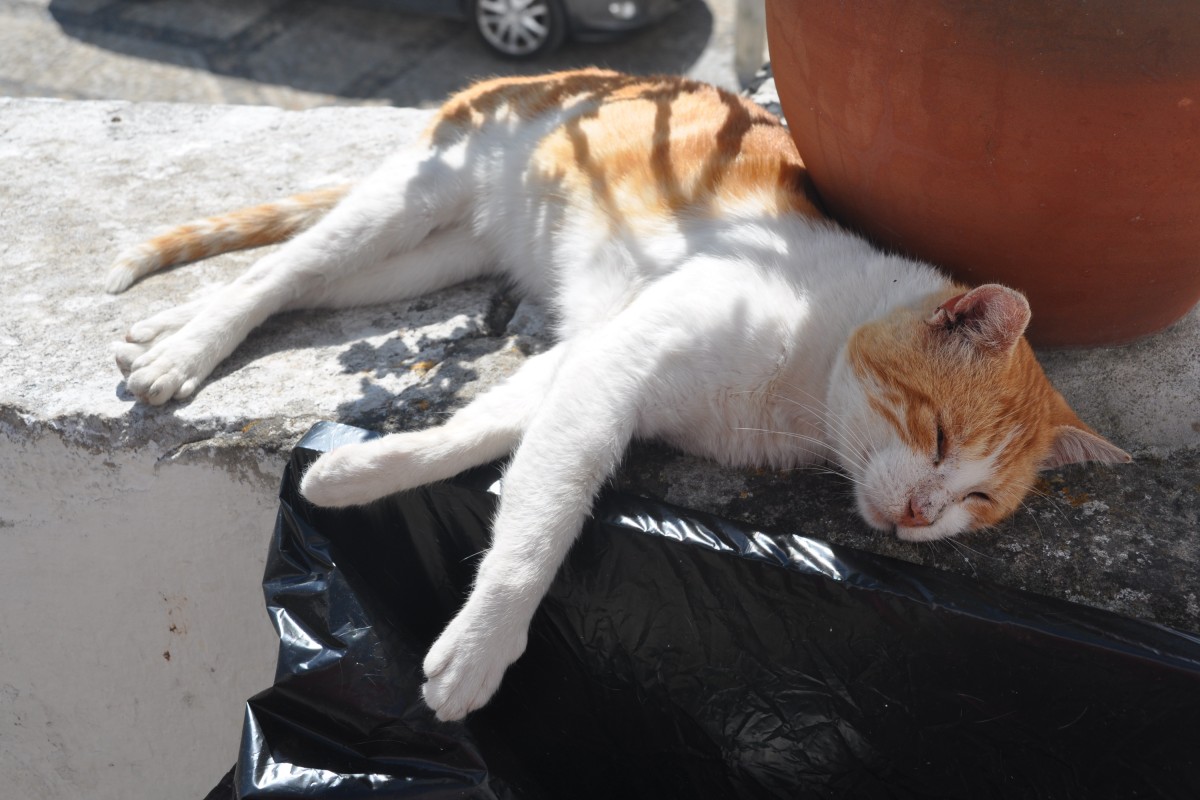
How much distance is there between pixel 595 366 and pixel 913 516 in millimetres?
570

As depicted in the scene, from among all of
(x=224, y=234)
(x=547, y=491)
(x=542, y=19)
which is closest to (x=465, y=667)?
(x=547, y=491)

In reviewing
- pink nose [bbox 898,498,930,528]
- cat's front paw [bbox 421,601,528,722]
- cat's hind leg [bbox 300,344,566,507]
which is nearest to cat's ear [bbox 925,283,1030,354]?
pink nose [bbox 898,498,930,528]

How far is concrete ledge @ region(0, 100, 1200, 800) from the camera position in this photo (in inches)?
62.3

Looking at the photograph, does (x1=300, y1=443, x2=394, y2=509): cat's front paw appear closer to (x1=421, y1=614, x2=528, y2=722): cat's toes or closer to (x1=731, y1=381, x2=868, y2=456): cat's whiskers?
(x1=421, y1=614, x2=528, y2=722): cat's toes

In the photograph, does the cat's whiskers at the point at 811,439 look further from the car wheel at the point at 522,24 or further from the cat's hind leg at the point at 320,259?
the car wheel at the point at 522,24

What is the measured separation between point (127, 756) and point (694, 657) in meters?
1.54

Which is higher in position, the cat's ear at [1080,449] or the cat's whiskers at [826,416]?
the cat's ear at [1080,449]

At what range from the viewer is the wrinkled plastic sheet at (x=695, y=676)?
4.32ft

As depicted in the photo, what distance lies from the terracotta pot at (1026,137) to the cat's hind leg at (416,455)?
760 mm

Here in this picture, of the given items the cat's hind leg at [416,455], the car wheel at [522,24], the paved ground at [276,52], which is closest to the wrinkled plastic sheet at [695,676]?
the cat's hind leg at [416,455]

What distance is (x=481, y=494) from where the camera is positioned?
1.58 m

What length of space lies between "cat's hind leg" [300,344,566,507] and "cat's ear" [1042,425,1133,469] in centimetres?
91

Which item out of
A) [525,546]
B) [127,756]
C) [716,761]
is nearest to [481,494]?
[525,546]

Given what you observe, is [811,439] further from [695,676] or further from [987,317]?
[695,676]
